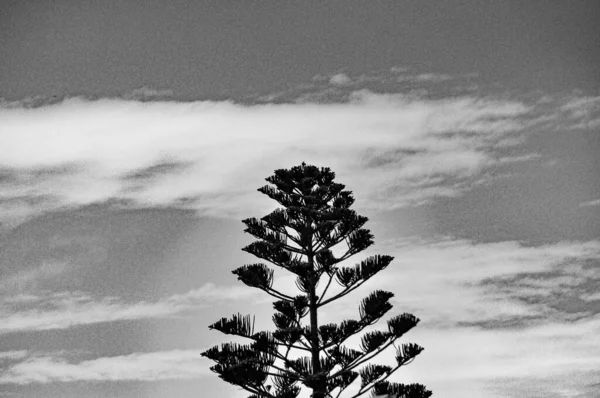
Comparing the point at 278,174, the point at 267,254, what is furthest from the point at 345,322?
the point at 278,174

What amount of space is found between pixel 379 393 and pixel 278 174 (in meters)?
4.78

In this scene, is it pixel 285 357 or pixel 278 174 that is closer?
pixel 285 357

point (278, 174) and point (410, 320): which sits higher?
point (278, 174)

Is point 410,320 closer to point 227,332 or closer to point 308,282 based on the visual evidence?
point 308,282

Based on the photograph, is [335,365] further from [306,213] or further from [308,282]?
[306,213]

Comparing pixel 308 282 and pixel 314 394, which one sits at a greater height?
pixel 308 282

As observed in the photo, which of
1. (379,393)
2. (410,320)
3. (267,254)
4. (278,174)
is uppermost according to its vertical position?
(278,174)

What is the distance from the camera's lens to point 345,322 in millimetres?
18062

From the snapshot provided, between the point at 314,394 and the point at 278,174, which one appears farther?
the point at 278,174

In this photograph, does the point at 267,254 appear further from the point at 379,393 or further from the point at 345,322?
the point at 379,393

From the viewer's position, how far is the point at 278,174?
62.5 feet

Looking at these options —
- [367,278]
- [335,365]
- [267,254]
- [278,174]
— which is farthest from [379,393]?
[278,174]

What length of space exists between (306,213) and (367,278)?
1.76 meters

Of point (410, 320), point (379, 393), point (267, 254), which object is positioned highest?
point (267, 254)
